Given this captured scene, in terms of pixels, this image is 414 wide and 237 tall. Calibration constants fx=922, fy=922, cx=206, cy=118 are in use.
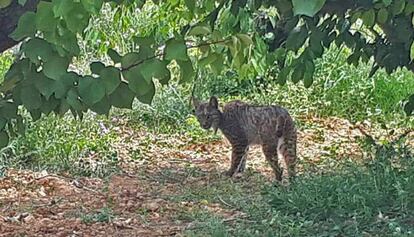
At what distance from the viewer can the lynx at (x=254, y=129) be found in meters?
7.10

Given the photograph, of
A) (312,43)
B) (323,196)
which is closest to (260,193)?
(323,196)

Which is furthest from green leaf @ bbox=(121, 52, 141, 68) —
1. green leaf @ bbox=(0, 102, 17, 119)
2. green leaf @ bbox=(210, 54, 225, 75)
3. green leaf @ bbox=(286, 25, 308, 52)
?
green leaf @ bbox=(286, 25, 308, 52)

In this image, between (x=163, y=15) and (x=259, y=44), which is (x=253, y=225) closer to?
(x=259, y=44)

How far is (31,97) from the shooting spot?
285cm

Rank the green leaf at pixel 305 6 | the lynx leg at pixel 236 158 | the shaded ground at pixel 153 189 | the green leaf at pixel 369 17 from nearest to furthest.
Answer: the green leaf at pixel 305 6 < the green leaf at pixel 369 17 < the shaded ground at pixel 153 189 < the lynx leg at pixel 236 158

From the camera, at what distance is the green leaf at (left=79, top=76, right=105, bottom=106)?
8.77 feet

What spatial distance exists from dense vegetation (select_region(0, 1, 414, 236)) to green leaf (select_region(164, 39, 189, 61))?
6.1 inches

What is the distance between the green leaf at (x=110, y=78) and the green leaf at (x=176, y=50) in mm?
155

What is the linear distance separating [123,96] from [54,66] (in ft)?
0.80

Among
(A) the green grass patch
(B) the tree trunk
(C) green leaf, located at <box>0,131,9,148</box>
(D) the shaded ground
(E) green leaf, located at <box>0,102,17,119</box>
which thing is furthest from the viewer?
(A) the green grass patch

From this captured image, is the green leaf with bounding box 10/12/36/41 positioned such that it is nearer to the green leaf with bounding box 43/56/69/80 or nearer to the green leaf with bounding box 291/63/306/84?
the green leaf with bounding box 43/56/69/80

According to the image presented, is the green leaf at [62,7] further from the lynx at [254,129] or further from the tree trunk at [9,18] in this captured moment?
the lynx at [254,129]

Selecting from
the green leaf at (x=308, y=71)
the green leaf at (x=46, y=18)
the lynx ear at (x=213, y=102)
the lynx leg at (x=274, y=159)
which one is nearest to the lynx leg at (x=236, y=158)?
the lynx ear at (x=213, y=102)

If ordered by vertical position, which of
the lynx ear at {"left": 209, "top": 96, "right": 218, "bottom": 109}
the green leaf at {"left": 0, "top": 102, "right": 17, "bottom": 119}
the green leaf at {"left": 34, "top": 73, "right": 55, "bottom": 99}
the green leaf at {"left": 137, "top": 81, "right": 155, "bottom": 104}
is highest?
the lynx ear at {"left": 209, "top": 96, "right": 218, "bottom": 109}
